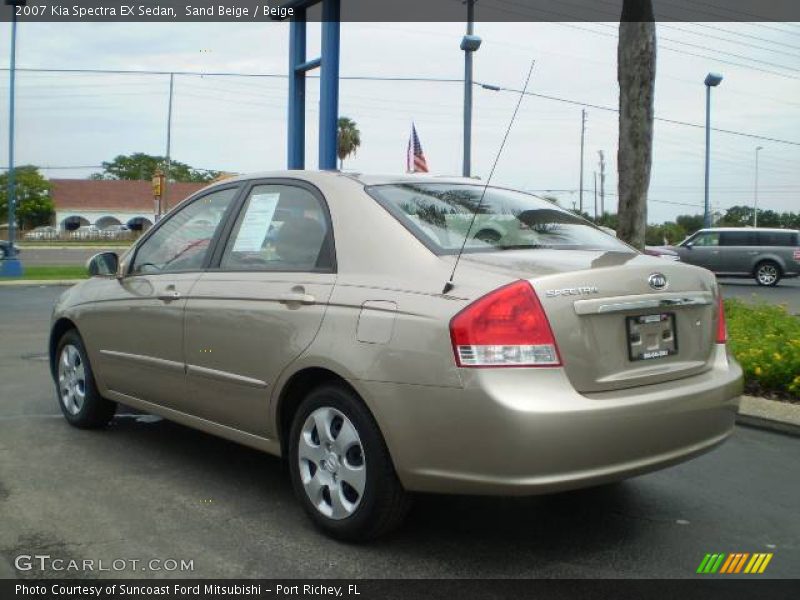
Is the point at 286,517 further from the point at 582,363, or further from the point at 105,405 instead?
the point at 105,405

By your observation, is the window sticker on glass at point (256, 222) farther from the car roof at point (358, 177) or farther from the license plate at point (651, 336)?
the license plate at point (651, 336)

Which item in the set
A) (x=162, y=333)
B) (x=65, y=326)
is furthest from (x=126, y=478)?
(x=65, y=326)

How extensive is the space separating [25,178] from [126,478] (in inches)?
2916

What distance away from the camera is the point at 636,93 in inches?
358

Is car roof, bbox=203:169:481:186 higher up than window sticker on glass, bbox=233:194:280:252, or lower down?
higher up

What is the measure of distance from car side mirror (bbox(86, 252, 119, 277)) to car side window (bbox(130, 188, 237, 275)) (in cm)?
13

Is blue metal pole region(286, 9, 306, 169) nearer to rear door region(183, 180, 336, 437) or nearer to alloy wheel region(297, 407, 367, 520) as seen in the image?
rear door region(183, 180, 336, 437)

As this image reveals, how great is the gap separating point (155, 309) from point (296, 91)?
7.96 m

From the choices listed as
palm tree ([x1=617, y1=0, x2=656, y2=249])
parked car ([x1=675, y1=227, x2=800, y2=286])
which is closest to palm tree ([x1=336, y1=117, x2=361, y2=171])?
parked car ([x1=675, y1=227, x2=800, y2=286])

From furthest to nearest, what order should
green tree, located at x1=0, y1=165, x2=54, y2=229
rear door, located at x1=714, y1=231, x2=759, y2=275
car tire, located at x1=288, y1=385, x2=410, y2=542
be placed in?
green tree, located at x1=0, y1=165, x2=54, y2=229
rear door, located at x1=714, y1=231, x2=759, y2=275
car tire, located at x1=288, y1=385, x2=410, y2=542

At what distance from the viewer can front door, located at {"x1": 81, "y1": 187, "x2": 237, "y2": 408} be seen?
15.2 feet

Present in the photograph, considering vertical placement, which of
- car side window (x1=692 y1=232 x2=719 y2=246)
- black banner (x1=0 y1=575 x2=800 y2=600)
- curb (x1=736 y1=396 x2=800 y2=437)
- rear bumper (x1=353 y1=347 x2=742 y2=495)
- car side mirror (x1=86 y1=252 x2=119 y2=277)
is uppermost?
car side window (x1=692 y1=232 x2=719 y2=246)

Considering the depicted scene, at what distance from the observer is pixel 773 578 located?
3.32 metres

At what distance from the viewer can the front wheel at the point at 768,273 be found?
25688 mm
